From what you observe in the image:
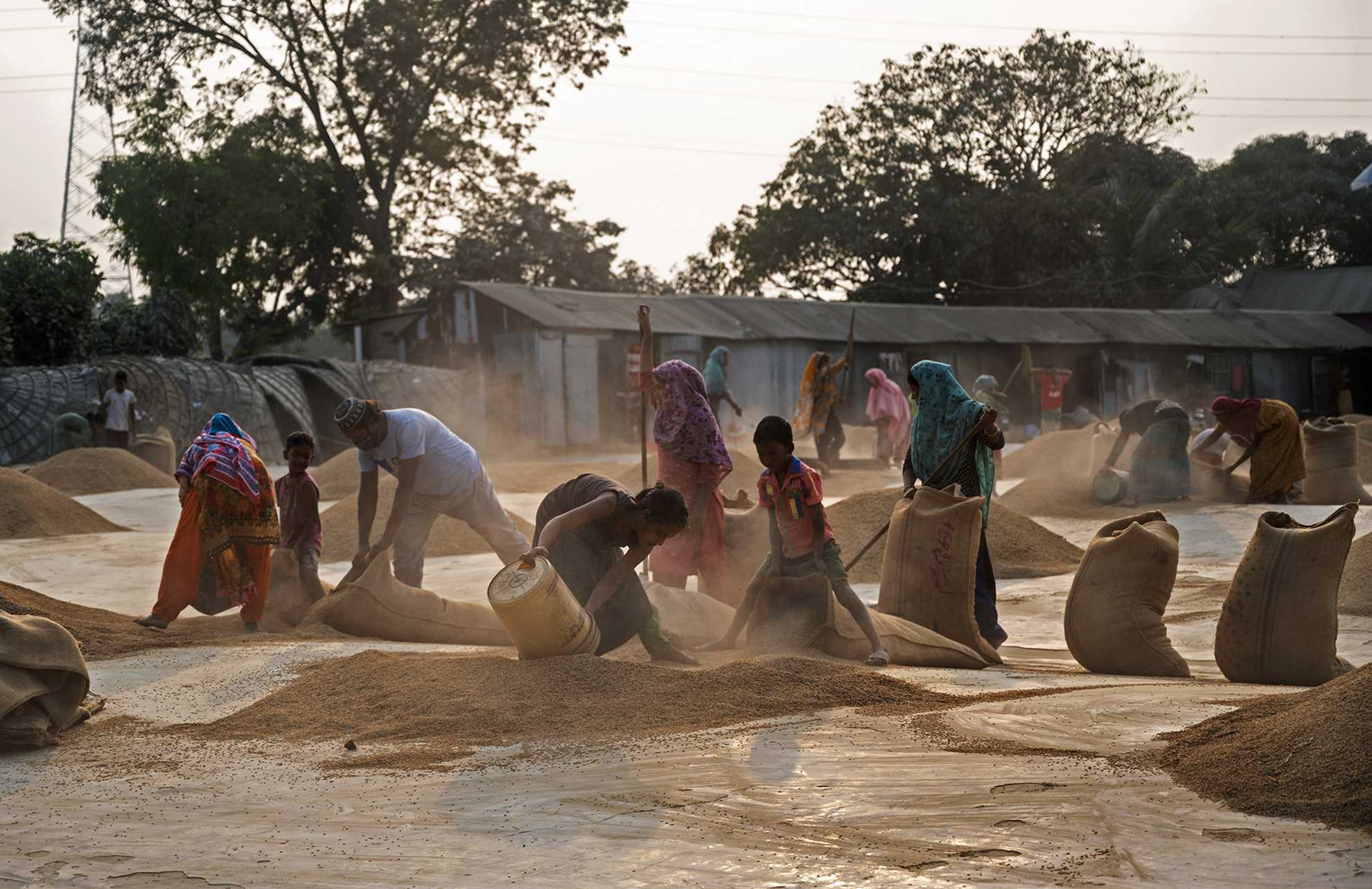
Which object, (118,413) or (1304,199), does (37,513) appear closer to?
(118,413)

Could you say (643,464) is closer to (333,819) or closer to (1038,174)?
(333,819)

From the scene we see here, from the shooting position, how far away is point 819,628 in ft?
18.7

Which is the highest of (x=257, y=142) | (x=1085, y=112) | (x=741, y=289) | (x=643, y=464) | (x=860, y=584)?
(x=1085, y=112)

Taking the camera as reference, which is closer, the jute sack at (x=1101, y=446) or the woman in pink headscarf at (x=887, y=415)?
the jute sack at (x=1101, y=446)

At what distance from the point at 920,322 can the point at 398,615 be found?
945 inches

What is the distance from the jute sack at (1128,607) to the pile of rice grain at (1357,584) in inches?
64.9

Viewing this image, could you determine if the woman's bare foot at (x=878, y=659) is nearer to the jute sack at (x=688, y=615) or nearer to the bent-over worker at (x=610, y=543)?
the bent-over worker at (x=610, y=543)

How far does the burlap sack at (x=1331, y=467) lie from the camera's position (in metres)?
11.6

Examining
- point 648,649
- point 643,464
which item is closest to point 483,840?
point 648,649

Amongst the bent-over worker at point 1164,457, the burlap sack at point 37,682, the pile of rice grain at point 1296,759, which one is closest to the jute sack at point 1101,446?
the bent-over worker at point 1164,457

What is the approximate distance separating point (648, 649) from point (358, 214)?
26979 millimetres

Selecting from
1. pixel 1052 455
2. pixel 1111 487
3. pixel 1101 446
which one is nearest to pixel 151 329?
pixel 1052 455

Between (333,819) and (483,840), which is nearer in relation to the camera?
(483,840)

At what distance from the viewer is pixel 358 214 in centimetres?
3081
